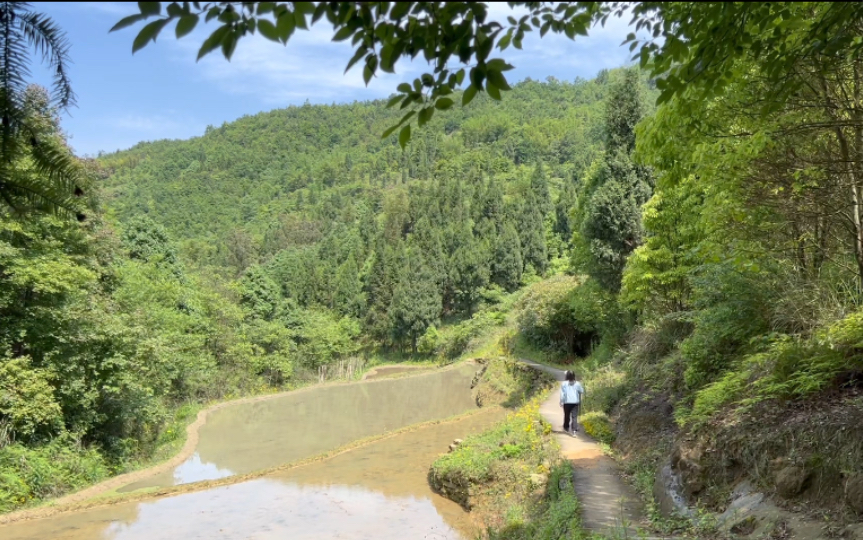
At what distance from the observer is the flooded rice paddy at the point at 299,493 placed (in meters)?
10.4

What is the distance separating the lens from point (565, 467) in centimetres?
936

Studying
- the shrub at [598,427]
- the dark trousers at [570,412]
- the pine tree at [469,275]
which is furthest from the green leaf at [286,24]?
the pine tree at [469,275]

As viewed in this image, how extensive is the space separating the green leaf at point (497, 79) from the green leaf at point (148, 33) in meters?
1.07

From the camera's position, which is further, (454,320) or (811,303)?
(454,320)

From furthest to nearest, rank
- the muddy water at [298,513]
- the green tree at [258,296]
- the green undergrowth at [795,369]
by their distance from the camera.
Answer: the green tree at [258,296] → the muddy water at [298,513] → the green undergrowth at [795,369]

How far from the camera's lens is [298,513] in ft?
37.1

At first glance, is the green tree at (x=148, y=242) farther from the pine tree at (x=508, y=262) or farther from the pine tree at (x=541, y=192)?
the pine tree at (x=541, y=192)

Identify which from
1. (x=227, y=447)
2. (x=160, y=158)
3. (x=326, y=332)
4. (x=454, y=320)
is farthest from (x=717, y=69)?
(x=160, y=158)

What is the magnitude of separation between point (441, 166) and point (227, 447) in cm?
9270

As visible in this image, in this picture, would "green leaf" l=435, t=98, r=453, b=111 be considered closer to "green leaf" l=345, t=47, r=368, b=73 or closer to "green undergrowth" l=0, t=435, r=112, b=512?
"green leaf" l=345, t=47, r=368, b=73

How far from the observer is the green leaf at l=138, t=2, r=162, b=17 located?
156cm

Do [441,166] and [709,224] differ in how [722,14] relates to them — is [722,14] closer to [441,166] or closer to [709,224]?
[709,224]

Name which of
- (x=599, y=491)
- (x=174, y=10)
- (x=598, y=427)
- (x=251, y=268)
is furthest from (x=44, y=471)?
(x=251, y=268)

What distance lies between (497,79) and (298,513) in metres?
11.2
